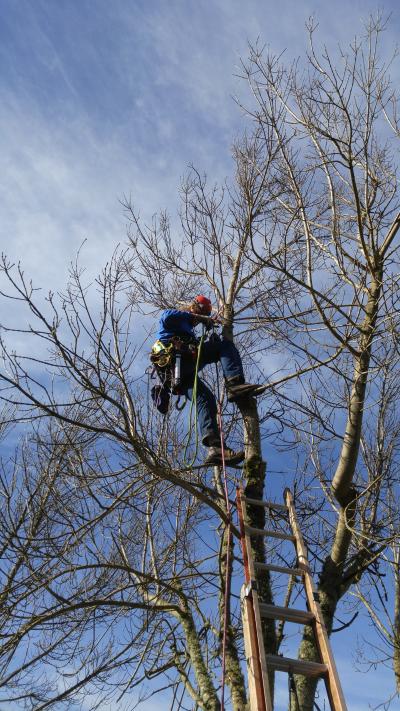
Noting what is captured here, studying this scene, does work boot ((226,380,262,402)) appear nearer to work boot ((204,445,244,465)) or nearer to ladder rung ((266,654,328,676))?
work boot ((204,445,244,465))

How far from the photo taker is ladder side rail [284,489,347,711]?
326 centimetres

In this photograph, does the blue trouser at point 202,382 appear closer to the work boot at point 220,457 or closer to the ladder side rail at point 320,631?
the work boot at point 220,457

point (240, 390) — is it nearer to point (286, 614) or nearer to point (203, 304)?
point (203, 304)

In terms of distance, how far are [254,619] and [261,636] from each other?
0.17 metres

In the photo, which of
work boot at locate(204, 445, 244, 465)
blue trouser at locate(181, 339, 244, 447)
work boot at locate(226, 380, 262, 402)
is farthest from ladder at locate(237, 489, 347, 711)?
work boot at locate(226, 380, 262, 402)

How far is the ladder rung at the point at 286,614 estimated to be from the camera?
3.66m

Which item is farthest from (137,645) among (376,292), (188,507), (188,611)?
(376,292)

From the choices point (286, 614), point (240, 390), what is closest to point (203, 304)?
point (240, 390)

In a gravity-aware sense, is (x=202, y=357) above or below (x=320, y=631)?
above

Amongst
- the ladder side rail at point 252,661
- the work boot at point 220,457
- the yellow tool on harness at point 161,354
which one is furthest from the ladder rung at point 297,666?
the yellow tool on harness at point 161,354

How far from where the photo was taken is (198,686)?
525 centimetres

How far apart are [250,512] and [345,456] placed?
2.67ft

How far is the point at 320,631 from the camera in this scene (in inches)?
145

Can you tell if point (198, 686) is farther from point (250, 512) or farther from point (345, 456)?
point (345, 456)
